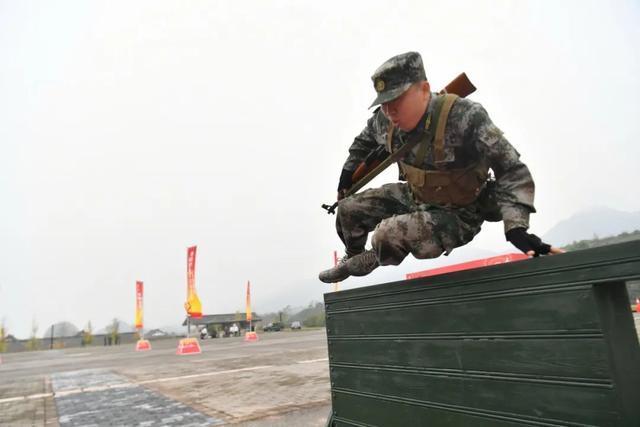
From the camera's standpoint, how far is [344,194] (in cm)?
251

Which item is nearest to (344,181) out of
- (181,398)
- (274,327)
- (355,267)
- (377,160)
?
(377,160)

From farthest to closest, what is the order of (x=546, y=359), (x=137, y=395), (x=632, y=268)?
(x=137, y=395) < (x=546, y=359) < (x=632, y=268)

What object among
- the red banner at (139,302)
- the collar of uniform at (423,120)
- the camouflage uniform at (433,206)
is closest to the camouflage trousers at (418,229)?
the camouflage uniform at (433,206)

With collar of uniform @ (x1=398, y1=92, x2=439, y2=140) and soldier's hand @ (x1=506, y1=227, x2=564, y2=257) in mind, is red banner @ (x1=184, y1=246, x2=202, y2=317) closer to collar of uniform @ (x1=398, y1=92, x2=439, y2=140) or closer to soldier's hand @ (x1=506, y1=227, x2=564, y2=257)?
collar of uniform @ (x1=398, y1=92, x2=439, y2=140)

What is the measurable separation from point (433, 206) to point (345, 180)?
0.63 meters

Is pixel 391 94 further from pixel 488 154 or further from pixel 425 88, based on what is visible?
pixel 488 154

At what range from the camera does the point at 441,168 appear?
6.25ft

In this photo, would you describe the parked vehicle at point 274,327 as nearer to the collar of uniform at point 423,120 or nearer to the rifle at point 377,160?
the rifle at point 377,160

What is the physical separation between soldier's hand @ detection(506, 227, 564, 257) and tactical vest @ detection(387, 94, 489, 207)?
39cm

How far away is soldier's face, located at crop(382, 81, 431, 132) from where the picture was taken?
6.12 ft

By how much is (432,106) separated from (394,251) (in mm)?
728

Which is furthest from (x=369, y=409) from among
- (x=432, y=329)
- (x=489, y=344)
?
(x=489, y=344)

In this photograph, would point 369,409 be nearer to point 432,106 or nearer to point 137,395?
point 432,106

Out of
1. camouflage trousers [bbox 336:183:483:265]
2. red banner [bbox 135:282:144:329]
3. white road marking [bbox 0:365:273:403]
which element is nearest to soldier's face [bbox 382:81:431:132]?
camouflage trousers [bbox 336:183:483:265]
